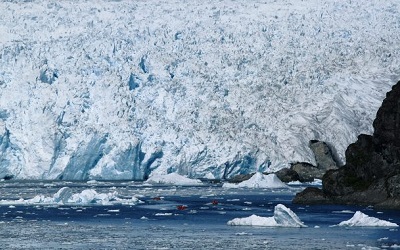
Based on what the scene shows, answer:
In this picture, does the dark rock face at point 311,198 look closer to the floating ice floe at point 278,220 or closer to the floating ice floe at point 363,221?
the floating ice floe at point 278,220

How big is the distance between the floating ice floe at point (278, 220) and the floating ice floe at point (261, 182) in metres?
22.5

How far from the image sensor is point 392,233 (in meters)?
20.4

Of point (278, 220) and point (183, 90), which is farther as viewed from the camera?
point (183, 90)

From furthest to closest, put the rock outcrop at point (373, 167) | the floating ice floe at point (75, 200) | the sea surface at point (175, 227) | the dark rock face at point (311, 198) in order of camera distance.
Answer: the floating ice floe at point (75, 200), the dark rock face at point (311, 198), the rock outcrop at point (373, 167), the sea surface at point (175, 227)

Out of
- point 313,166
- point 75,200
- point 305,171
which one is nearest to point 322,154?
point 313,166

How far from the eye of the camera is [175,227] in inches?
901

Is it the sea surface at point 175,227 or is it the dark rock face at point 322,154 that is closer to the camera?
the sea surface at point 175,227

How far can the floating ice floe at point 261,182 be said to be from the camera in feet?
151

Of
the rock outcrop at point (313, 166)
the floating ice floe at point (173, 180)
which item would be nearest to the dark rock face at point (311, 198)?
the floating ice floe at point (173, 180)

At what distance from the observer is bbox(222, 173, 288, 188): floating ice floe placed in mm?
45906

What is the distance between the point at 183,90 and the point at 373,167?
2322cm

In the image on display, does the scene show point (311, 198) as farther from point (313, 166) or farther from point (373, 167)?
point (313, 166)

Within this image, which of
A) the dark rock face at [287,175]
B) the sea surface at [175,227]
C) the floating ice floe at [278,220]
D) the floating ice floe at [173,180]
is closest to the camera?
the sea surface at [175,227]

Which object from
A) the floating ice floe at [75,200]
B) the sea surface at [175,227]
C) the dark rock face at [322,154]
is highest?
the dark rock face at [322,154]
